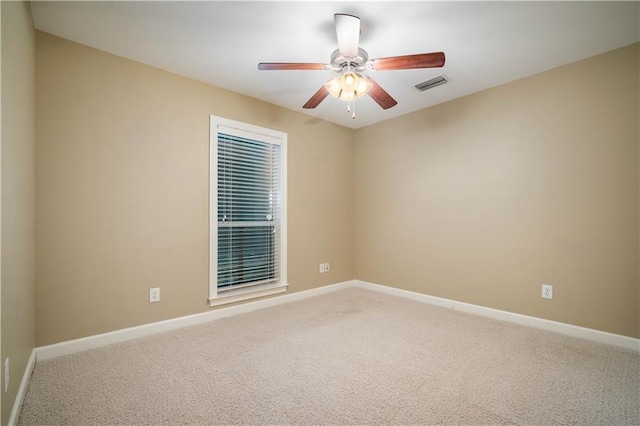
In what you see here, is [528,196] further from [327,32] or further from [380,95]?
[327,32]

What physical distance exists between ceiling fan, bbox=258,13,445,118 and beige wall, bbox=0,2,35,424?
137 centimetres

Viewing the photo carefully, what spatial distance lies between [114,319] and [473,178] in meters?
3.85

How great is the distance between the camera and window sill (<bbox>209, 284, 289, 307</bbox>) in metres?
3.12

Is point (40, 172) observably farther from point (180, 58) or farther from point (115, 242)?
point (180, 58)

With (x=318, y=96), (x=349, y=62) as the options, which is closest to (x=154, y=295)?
(x=318, y=96)

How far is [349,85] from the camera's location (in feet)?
7.36

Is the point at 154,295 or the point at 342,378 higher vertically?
the point at 154,295

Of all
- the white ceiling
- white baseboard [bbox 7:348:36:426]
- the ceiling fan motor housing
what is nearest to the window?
the white ceiling

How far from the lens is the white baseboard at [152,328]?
2240 mm

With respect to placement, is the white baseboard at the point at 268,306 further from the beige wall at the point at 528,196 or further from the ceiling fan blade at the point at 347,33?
the ceiling fan blade at the point at 347,33

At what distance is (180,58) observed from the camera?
2.60 m

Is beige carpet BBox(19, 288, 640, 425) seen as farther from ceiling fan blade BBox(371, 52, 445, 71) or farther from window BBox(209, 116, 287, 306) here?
ceiling fan blade BBox(371, 52, 445, 71)

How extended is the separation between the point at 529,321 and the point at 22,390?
398 cm

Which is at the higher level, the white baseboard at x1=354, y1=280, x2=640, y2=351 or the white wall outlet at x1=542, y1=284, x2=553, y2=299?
the white wall outlet at x1=542, y1=284, x2=553, y2=299
